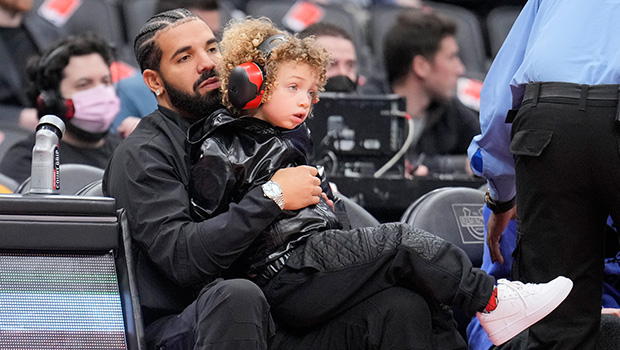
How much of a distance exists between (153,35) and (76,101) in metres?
1.38

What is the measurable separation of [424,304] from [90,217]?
2.61ft

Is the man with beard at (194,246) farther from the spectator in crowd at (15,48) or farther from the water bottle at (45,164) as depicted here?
the spectator in crowd at (15,48)

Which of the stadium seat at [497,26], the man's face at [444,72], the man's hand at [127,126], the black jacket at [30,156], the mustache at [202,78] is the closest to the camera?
the mustache at [202,78]

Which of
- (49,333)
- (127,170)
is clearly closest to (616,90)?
(127,170)


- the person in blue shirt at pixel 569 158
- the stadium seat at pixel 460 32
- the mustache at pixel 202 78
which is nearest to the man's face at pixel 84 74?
the mustache at pixel 202 78

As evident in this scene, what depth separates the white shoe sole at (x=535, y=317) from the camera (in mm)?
2115

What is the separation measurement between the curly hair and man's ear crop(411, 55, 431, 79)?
2876 mm

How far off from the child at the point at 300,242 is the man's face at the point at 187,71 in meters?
0.11

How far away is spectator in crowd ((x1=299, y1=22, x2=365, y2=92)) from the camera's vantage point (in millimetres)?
4105

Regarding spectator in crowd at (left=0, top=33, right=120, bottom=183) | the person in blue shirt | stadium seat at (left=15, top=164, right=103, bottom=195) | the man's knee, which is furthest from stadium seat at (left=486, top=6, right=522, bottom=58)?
the man's knee

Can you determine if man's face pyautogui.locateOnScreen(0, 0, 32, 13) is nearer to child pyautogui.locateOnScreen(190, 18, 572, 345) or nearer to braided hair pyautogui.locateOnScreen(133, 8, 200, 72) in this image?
braided hair pyautogui.locateOnScreen(133, 8, 200, 72)

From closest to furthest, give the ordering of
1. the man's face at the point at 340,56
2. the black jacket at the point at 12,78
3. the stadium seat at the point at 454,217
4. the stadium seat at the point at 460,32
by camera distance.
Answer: the stadium seat at the point at 454,217, the man's face at the point at 340,56, the black jacket at the point at 12,78, the stadium seat at the point at 460,32

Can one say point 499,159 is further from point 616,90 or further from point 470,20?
point 470,20

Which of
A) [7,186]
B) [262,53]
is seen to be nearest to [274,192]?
[262,53]
